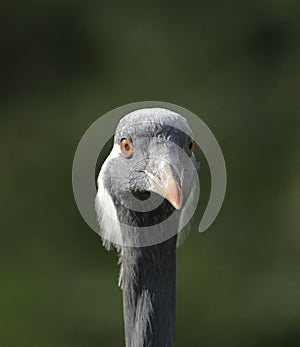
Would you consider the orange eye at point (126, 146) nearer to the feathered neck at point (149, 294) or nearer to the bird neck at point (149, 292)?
the feathered neck at point (149, 294)

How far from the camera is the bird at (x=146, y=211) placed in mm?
2531

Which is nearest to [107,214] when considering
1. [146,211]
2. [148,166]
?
[146,211]

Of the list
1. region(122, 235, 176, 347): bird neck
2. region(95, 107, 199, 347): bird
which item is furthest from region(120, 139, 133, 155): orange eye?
region(122, 235, 176, 347): bird neck

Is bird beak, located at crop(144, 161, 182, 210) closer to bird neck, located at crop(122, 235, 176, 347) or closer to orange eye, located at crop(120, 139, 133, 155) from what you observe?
orange eye, located at crop(120, 139, 133, 155)

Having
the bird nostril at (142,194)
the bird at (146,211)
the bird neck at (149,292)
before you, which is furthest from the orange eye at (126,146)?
the bird neck at (149,292)

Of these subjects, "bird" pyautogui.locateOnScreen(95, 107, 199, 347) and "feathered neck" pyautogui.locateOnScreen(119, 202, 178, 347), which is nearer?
"bird" pyautogui.locateOnScreen(95, 107, 199, 347)

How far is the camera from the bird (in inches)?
99.7

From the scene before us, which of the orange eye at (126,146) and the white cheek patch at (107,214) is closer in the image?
the orange eye at (126,146)

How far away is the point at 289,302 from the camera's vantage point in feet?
18.3

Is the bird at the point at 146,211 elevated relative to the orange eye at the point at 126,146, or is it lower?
lower

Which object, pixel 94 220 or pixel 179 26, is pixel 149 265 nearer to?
pixel 94 220

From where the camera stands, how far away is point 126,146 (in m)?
2.59

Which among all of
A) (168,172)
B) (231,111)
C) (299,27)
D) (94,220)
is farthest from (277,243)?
(168,172)

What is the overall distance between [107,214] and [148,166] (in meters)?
0.28
